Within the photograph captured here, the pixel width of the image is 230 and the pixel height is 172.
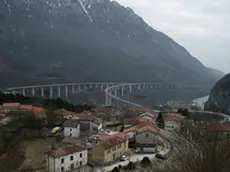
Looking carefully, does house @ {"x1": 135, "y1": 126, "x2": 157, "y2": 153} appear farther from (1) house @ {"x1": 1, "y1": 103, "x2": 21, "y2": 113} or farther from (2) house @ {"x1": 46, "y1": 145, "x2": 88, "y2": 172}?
(1) house @ {"x1": 1, "y1": 103, "x2": 21, "y2": 113}

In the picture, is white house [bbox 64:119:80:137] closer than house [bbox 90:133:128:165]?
No

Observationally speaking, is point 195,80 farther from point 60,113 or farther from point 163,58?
point 60,113

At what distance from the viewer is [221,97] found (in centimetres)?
6506

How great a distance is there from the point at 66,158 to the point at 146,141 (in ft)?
20.2

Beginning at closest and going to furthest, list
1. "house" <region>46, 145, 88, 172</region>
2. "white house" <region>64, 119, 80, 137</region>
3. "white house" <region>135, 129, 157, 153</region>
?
"house" <region>46, 145, 88, 172</region>
"white house" <region>135, 129, 157, 153</region>
"white house" <region>64, 119, 80, 137</region>

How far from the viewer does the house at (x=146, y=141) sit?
22216 mm

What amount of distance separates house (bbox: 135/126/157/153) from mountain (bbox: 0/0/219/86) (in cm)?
6668

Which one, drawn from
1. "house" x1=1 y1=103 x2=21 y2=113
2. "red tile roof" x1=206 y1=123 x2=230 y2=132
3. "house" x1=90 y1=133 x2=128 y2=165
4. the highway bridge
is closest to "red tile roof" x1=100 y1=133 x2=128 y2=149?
"house" x1=90 y1=133 x2=128 y2=165

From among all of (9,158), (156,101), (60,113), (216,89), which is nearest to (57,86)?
(156,101)

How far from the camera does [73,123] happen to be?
2548 centimetres

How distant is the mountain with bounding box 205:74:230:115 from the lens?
61.7m

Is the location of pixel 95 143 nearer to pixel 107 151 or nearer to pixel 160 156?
pixel 107 151

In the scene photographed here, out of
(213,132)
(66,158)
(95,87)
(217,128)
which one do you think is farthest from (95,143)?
(95,87)

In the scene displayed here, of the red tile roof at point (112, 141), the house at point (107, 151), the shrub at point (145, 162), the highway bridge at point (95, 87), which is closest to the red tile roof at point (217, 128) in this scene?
the shrub at point (145, 162)
